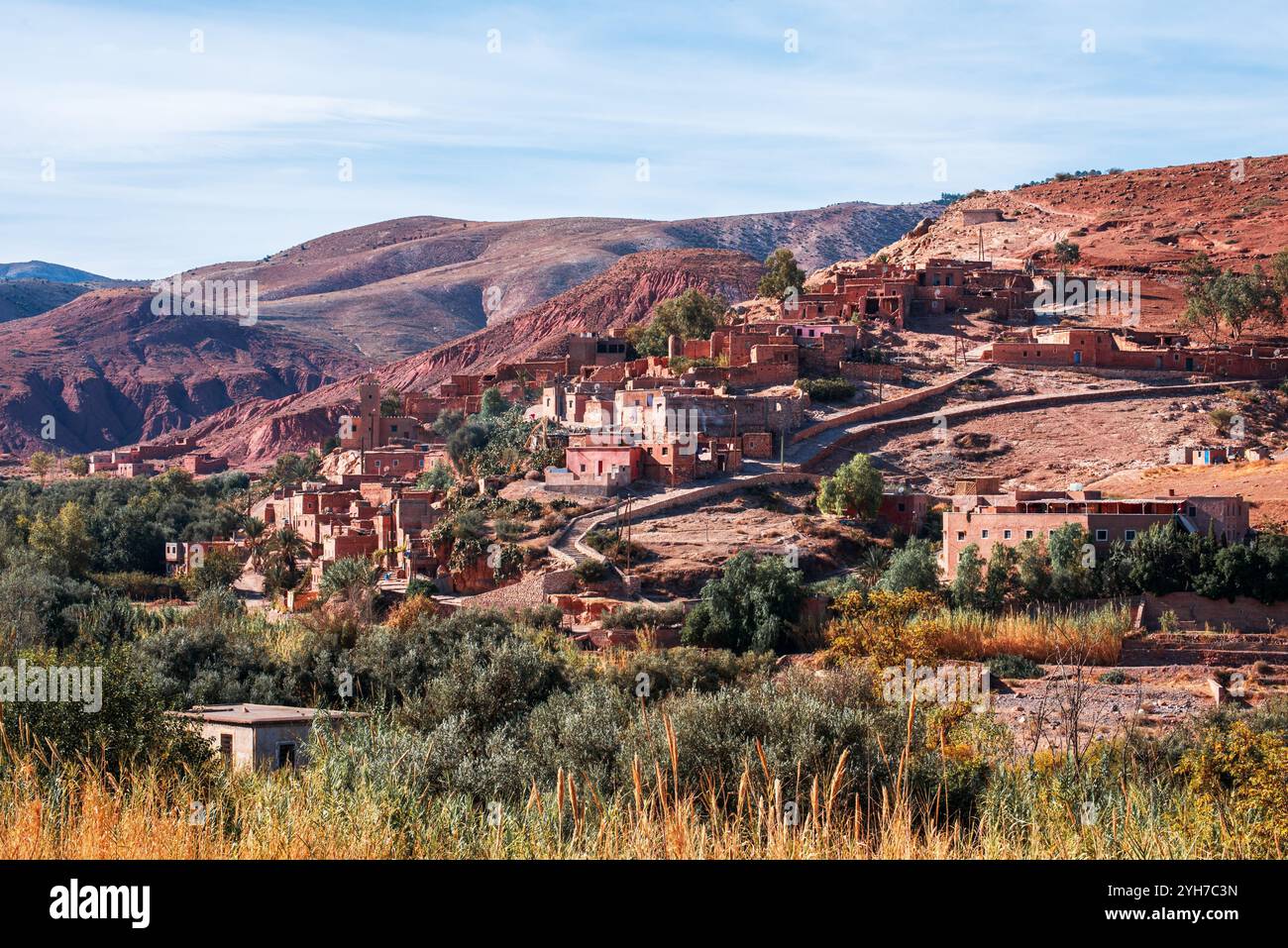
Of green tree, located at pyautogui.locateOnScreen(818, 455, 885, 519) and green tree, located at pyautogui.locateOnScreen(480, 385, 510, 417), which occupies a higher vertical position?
green tree, located at pyautogui.locateOnScreen(480, 385, 510, 417)

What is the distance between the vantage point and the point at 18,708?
12.5 m

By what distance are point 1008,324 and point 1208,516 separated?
19865mm

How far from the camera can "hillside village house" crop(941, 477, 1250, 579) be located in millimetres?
29797

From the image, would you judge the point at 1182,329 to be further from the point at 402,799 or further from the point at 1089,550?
the point at 402,799

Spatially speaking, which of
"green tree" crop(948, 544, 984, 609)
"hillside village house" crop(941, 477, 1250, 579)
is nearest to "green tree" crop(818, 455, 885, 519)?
"hillside village house" crop(941, 477, 1250, 579)

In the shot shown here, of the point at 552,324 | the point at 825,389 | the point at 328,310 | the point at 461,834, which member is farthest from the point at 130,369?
the point at 461,834

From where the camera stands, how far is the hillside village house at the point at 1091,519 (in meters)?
29.8

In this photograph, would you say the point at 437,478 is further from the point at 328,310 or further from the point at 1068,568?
the point at 328,310

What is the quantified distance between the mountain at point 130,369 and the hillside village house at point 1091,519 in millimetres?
62782

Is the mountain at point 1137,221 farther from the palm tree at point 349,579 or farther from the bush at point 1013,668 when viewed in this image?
the palm tree at point 349,579

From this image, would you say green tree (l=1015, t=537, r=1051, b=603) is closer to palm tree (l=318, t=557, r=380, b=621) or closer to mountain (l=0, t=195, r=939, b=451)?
palm tree (l=318, t=557, r=380, b=621)

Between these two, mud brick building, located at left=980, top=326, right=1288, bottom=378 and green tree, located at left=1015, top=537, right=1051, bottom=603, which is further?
mud brick building, located at left=980, top=326, right=1288, bottom=378

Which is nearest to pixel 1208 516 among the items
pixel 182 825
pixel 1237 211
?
pixel 182 825

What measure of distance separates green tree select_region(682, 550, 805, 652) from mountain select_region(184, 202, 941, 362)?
8386 centimetres
